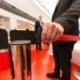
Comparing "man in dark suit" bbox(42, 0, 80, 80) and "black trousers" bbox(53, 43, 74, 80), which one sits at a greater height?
"man in dark suit" bbox(42, 0, 80, 80)

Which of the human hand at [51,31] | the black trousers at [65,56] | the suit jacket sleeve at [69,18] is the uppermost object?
the suit jacket sleeve at [69,18]

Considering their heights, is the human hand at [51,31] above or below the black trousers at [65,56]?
above

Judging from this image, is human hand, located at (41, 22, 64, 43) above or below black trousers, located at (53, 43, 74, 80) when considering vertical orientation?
above

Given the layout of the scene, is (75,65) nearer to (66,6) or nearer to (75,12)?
(66,6)

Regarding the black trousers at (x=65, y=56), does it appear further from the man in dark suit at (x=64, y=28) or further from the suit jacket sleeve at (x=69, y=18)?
the suit jacket sleeve at (x=69, y=18)

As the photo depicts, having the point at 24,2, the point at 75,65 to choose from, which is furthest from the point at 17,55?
the point at 24,2

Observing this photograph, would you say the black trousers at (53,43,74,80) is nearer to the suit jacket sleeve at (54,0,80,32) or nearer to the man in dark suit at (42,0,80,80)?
the man in dark suit at (42,0,80,80)

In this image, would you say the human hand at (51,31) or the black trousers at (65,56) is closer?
the human hand at (51,31)

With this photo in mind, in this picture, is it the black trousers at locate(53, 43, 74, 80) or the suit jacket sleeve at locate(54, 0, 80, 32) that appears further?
the black trousers at locate(53, 43, 74, 80)

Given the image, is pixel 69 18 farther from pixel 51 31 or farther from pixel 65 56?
pixel 65 56

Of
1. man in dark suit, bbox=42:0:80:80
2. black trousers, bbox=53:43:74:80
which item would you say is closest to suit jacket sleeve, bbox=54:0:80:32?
man in dark suit, bbox=42:0:80:80

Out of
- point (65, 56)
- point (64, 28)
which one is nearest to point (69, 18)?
point (64, 28)

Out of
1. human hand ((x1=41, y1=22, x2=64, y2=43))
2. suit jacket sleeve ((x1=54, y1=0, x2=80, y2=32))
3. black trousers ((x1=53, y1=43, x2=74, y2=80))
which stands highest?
suit jacket sleeve ((x1=54, y1=0, x2=80, y2=32))

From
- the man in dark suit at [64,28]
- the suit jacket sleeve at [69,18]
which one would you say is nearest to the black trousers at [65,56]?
the man in dark suit at [64,28]
